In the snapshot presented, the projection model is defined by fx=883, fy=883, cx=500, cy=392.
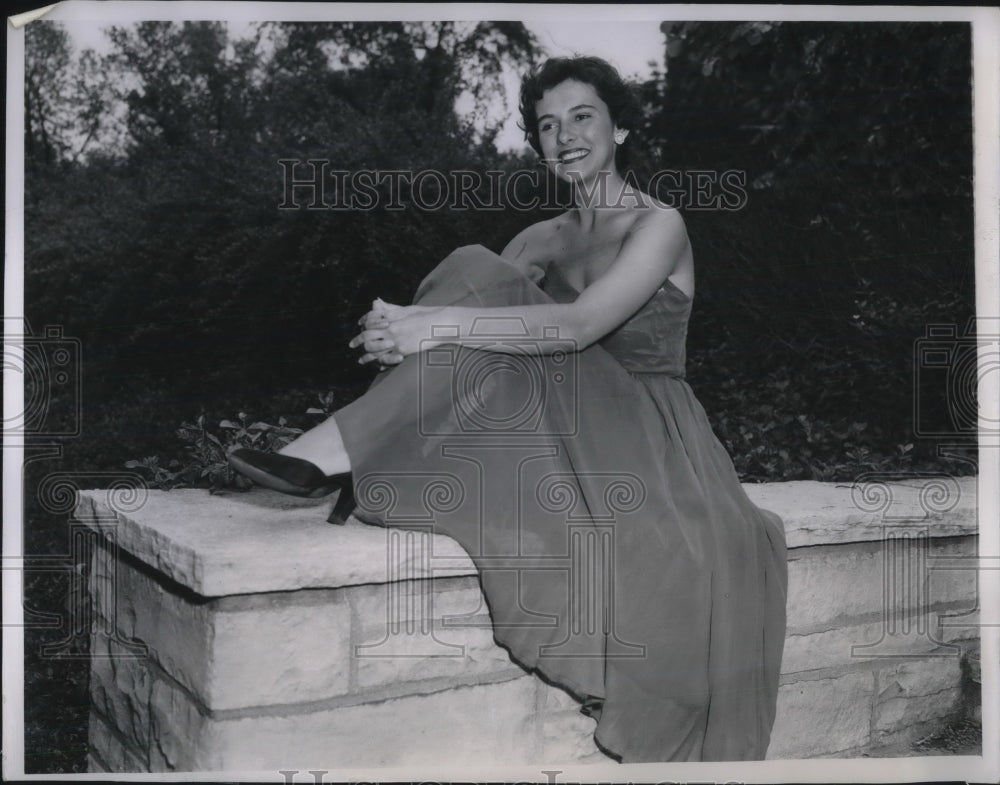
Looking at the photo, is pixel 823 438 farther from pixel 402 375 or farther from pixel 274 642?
pixel 274 642

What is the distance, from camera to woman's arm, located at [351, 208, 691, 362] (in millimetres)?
1743

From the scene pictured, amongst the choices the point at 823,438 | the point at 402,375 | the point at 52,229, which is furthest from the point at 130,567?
the point at 823,438

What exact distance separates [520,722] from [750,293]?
143 centimetres

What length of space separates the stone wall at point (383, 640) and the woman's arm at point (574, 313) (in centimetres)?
39

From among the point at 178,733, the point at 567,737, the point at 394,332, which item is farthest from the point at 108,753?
the point at 394,332

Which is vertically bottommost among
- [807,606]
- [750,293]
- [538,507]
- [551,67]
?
→ [807,606]

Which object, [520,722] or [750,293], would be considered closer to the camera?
[520,722]

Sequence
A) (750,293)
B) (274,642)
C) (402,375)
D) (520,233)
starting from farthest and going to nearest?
(750,293) → (520,233) → (402,375) → (274,642)

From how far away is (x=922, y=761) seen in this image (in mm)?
2031

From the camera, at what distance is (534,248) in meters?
2.10

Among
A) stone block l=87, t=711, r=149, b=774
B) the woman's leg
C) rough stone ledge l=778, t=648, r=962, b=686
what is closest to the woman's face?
the woman's leg

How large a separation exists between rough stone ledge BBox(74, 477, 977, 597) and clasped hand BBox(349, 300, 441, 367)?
34 centimetres

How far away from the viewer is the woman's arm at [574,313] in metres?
1.74

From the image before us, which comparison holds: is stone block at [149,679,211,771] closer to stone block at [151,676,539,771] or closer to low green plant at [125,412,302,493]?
stone block at [151,676,539,771]
